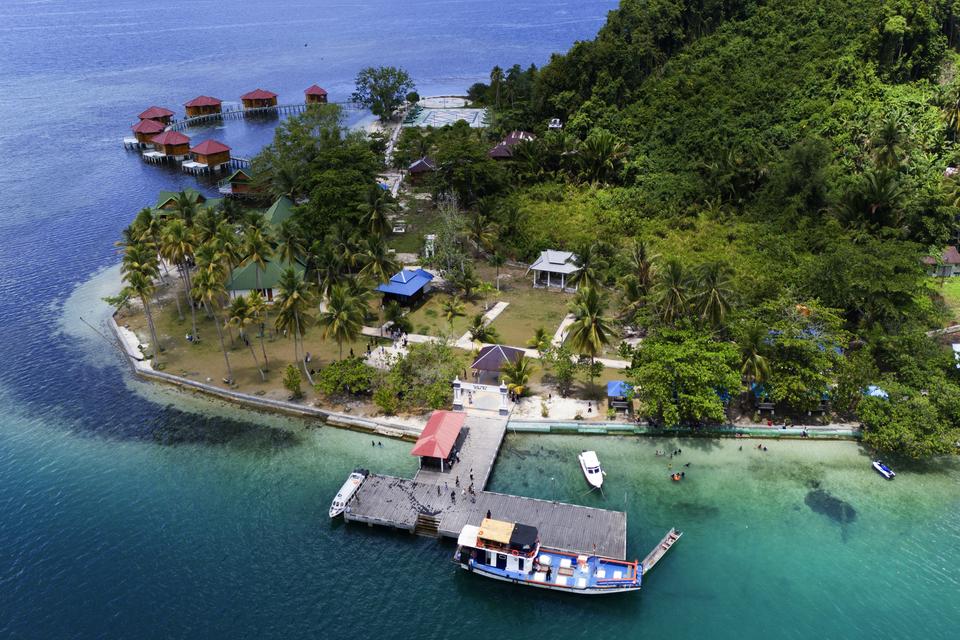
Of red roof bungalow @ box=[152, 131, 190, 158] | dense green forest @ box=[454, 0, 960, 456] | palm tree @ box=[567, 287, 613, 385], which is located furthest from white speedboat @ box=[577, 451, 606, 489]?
red roof bungalow @ box=[152, 131, 190, 158]

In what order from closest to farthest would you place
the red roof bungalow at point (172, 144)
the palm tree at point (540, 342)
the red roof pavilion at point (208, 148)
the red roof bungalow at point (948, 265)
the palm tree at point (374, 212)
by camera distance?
the palm tree at point (540, 342)
the red roof bungalow at point (948, 265)
the palm tree at point (374, 212)
the red roof pavilion at point (208, 148)
the red roof bungalow at point (172, 144)

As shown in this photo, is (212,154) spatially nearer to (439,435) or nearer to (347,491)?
(439,435)

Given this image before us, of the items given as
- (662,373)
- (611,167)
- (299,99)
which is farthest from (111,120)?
Result: (662,373)

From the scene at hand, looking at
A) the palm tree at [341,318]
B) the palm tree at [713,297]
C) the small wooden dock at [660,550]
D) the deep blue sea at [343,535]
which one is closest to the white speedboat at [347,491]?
the deep blue sea at [343,535]

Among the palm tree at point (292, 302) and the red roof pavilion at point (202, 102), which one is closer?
the palm tree at point (292, 302)

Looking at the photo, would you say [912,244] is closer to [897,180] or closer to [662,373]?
[897,180]

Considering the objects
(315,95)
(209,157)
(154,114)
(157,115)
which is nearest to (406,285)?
(209,157)

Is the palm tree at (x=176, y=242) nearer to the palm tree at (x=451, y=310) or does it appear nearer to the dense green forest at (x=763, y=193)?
the palm tree at (x=451, y=310)
